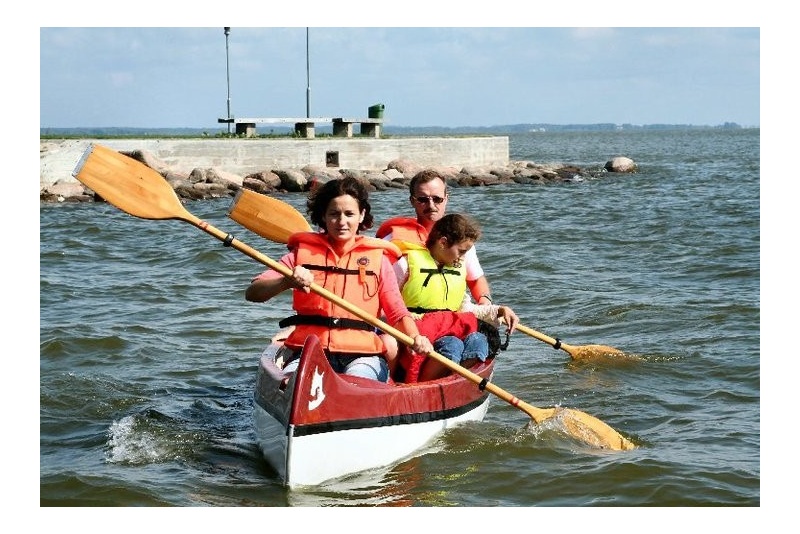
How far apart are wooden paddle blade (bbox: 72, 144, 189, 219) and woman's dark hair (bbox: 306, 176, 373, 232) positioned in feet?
3.17

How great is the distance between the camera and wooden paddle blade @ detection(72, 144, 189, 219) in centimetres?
578

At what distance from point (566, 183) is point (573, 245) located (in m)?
13.3

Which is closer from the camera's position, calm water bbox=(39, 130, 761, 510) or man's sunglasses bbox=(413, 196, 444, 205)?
calm water bbox=(39, 130, 761, 510)

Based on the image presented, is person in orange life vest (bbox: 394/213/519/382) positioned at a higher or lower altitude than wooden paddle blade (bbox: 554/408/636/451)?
higher

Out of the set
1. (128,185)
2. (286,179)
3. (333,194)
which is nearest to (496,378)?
(333,194)

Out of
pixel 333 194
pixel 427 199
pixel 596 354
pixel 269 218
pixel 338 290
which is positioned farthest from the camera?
pixel 596 354

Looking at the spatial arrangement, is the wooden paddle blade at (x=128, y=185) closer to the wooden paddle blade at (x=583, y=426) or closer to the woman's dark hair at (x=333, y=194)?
the woman's dark hair at (x=333, y=194)

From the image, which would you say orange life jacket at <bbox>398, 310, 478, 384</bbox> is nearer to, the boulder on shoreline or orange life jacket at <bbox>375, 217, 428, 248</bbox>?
orange life jacket at <bbox>375, 217, 428, 248</bbox>

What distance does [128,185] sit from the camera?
5906 mm

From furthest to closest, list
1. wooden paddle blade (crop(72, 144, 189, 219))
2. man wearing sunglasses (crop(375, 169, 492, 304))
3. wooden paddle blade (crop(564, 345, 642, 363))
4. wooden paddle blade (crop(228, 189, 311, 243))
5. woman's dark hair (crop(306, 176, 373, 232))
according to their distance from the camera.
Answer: wooden paddle blade (crop(564, 345, 642, 363))
wooden paddle blade (crop(228, 189, 311, 243))
man wearing sunglasses (crop(375, 169, 492, 304))
wooden paddle blade (crop(72, 144, 189, 219))
woman's dark hair (crop(306, 176, 373, 232))

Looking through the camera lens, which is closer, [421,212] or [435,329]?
[435,329]

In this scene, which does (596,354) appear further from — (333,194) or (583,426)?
(333,194)

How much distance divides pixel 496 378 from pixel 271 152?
16.4 meters

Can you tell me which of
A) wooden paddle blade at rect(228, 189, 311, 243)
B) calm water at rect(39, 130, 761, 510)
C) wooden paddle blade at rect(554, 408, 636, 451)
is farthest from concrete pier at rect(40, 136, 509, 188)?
wooden paddle blade at rect(554, 408, 636, 451)
